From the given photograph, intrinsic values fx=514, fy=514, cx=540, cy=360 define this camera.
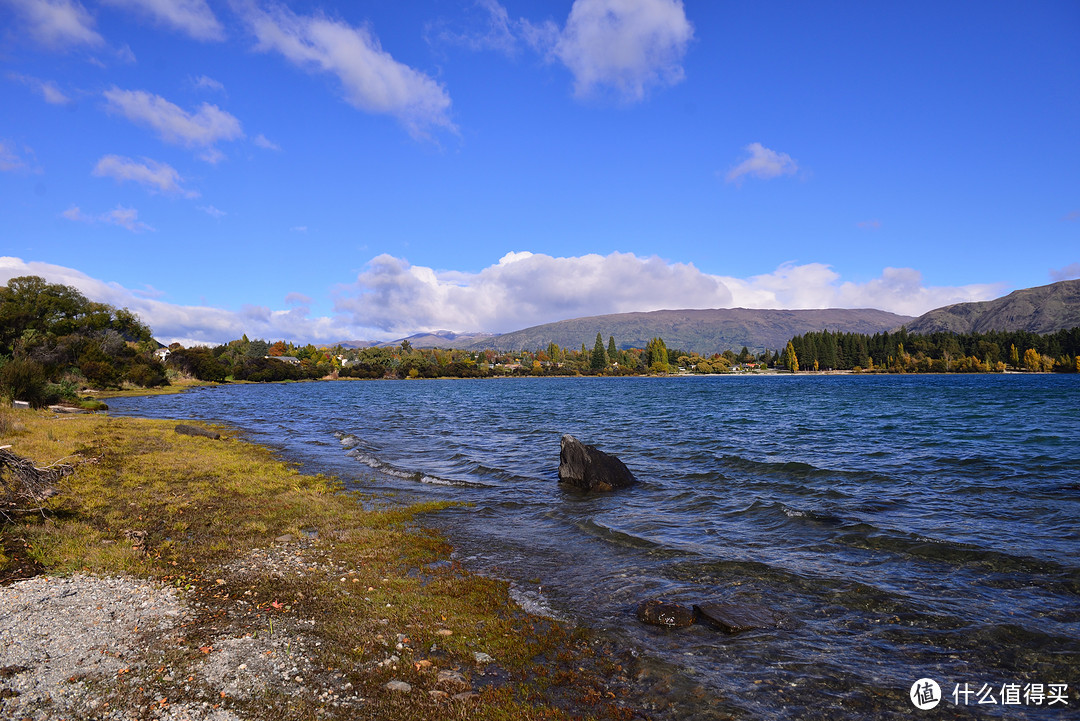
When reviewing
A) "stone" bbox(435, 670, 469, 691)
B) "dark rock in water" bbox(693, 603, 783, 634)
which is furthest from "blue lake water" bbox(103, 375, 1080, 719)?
"stone" bbox(435, 670, 469, 691)

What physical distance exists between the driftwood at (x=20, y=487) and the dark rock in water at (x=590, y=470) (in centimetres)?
1579

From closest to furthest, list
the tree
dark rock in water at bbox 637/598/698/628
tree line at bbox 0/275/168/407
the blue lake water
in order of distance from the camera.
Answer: the blue lake water
dark rock in water at bbox 637/598/698/628
tree line at bbox 0/275/168/407
the tree

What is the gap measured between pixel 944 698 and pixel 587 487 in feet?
45.5

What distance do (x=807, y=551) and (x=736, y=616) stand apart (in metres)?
5.01

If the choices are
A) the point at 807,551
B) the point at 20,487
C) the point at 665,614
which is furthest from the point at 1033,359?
the point at 20,487

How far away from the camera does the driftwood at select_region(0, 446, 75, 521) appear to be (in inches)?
473

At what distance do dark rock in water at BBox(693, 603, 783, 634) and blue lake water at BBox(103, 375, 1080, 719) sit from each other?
1.01ft

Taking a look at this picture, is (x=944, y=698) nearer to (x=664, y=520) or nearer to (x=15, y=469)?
(x=664, y=520)

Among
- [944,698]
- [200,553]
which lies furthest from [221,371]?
[944,698]

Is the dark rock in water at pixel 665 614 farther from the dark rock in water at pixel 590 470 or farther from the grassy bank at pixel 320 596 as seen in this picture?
the dark rock in water at pixel 590 470

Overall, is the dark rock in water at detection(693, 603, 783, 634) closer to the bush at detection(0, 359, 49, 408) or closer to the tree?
the bush at detection(0, 359, 49, 408)

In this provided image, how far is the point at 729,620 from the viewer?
902 cm

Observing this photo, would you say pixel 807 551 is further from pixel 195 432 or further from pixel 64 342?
pixel 64 342

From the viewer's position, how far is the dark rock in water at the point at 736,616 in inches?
351
